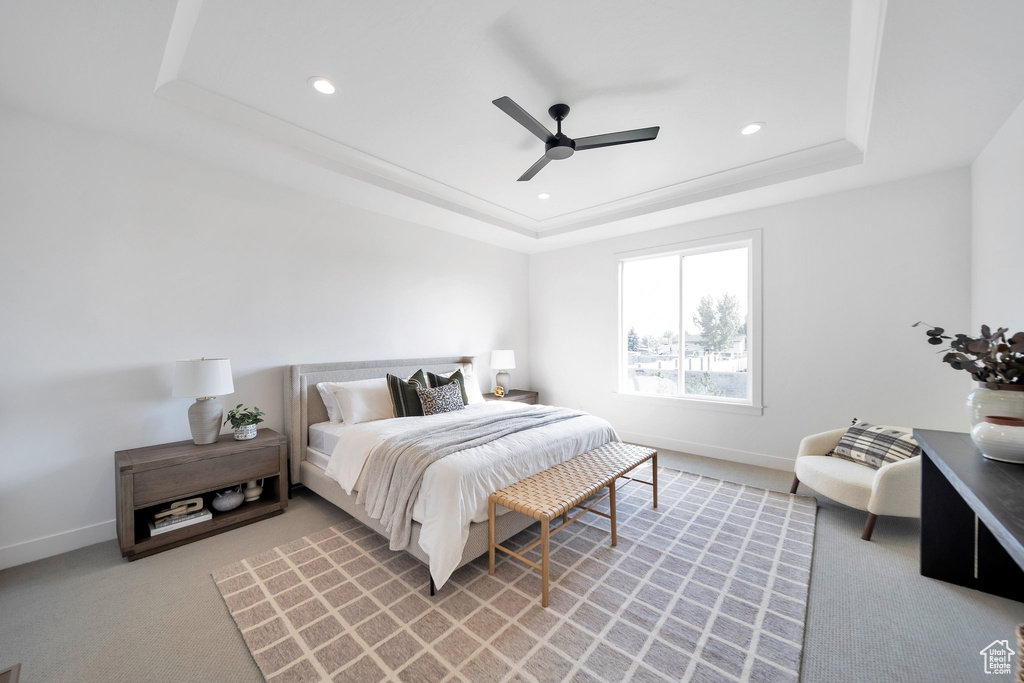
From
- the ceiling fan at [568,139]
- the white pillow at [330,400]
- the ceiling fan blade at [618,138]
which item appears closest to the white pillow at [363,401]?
the white pillow at [330,400]

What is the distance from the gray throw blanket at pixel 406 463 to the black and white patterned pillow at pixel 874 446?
2.46m

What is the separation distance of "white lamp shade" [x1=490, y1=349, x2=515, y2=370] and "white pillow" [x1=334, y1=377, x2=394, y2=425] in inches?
69.1

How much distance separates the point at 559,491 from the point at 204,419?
2.46 meters

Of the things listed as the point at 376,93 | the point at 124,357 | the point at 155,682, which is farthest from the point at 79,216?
the point at 155,682

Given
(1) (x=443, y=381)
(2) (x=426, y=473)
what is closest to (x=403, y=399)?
(1) (x=443, y=381)

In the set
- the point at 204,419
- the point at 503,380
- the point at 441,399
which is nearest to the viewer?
the point at 204,419

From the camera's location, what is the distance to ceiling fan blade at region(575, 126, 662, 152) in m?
2.27

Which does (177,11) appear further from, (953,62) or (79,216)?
(953,62)

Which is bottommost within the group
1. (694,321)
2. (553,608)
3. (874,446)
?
(553,608)

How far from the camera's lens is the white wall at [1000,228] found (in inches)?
86.3

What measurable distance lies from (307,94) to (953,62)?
338 cm

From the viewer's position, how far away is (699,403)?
166 inches

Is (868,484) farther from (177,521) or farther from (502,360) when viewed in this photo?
(177,521)

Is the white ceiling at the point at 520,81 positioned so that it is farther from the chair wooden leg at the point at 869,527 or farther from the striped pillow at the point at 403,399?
the chair wooden leg at the point at 869,527
